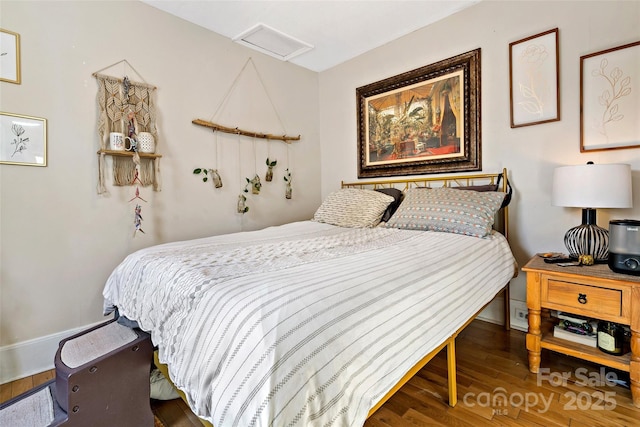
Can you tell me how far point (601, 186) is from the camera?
5.25 ft

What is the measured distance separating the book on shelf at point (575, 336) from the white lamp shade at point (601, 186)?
711mm

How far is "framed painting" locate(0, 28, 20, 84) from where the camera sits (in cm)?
175

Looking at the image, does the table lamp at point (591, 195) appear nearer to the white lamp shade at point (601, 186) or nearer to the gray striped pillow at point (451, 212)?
the white lamp shade at point (601, 186)

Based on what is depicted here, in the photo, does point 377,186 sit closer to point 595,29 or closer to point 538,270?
point 538,270

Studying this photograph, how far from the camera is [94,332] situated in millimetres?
1414

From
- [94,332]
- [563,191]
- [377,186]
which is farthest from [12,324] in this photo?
[563,191]

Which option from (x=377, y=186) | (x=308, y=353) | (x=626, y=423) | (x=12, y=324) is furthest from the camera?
(x=377, y=186)

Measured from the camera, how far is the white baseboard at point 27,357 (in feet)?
5.83

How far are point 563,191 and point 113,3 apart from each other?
324cm

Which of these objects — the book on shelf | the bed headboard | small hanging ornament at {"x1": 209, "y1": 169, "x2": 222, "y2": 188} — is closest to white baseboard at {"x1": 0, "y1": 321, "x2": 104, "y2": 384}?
small hanging ornament at {"x1": 209, "y1": 169, "x2": 222, "y2": 188}

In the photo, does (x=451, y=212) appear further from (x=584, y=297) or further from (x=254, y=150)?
(x=254, y=150)

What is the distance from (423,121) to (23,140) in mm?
2925

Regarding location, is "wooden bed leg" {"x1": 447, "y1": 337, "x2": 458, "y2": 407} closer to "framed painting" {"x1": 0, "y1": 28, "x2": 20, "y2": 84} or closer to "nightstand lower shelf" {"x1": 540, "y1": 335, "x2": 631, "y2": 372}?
"nightstand lower shelf" {"x1": 540, "y1": 335, "x2": 631, "y2": 372}

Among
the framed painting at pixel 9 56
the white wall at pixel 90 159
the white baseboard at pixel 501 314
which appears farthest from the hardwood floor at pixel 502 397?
the framed painting at pixel 9 56
